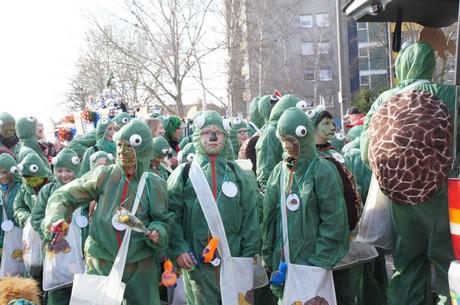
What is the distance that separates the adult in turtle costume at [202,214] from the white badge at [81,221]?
1.74 m

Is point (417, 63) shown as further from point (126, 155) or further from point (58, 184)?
point (58, 184)

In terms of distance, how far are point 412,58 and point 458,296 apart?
7.40 ft

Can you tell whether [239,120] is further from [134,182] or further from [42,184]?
[134,182]

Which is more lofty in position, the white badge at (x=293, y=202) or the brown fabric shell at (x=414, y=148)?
the brown fabric shell at (x=414, y=148)

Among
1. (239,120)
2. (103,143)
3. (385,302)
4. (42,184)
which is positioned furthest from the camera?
(239,120)

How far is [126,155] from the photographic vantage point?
5.36 metres

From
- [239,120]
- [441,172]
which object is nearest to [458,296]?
[441,172]

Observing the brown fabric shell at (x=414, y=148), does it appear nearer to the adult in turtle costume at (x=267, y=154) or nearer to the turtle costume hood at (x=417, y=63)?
the turtle costume hood at (x=417, y=63)

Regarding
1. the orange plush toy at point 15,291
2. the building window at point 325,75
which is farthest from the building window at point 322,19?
the orange plush toy at point 15,291

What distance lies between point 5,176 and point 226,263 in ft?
13.4

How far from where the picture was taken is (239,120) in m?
10.7

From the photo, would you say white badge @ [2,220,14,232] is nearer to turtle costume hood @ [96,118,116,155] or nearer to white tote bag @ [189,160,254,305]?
turtle costume hood @ [96,118,116,155]

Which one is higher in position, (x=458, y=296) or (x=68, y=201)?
(x=68, y=201)

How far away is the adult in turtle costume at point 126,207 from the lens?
5191mm
